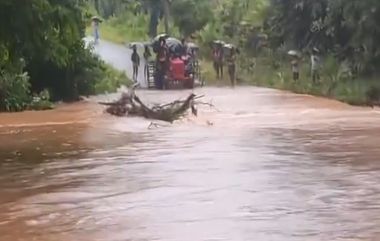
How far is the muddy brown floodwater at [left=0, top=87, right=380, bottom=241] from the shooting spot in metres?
9.57

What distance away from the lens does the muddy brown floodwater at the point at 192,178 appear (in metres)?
9.57

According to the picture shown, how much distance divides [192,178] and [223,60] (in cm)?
2552

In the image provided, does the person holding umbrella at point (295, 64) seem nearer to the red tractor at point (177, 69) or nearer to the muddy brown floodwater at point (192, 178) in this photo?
the red tractor at point (177, 69)

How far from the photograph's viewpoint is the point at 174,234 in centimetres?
926

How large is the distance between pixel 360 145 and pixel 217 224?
7760mm

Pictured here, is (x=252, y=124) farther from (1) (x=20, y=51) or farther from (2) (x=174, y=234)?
(2) (x=174, y=234)

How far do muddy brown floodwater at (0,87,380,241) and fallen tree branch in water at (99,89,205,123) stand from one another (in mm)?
301

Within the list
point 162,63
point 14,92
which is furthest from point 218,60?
point 14,92

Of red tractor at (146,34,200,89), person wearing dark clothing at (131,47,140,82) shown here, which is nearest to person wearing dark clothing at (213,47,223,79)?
person wearing dark clothing at (131,47,140,82)

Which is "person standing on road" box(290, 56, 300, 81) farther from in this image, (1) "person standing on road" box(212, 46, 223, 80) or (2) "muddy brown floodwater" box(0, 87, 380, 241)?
(2) "muddy brown floodwater" box(0, 87, 380, 241)

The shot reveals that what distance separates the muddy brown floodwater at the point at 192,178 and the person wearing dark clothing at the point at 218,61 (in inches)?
606

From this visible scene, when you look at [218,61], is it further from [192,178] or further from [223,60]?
[192,178]

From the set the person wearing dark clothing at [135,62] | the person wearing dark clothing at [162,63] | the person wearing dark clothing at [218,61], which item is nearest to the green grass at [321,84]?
the person wearing dark clothing at [218,61]

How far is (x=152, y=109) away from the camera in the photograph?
21.9 m
